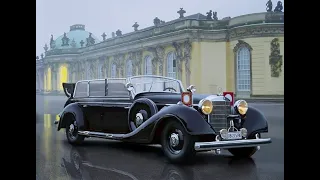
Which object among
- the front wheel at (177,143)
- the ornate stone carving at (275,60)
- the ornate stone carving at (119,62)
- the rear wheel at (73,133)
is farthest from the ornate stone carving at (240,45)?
the rear wheel at (73,133)

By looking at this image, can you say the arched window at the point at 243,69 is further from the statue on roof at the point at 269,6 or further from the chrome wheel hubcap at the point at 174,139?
the chrome wheel hubcap at the point at 174,139

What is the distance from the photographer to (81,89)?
4.56 metres

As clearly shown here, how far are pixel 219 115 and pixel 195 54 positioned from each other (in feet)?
2.66

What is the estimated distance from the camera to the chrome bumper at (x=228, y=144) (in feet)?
11.3

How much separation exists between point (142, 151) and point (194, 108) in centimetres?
85

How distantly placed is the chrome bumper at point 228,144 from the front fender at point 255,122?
131mm

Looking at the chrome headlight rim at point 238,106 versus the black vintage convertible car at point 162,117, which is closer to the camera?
the black vintage convertible car at point 162,117

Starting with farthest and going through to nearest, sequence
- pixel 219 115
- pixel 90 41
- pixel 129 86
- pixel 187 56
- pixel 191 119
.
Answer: pixel 90 41, pixel 129 86, pixel 187 56, pixel 219 115, pixel 191 119

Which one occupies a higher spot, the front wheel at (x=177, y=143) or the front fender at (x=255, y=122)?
the front fender at (x=255, y=122)

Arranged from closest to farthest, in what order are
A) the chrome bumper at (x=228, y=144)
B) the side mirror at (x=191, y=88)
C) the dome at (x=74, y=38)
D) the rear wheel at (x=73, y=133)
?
the chrome bumper at (x=228, y=144), the side mirror at (x=191, y=88), the dome at (x=74, y=38), the rear wheel at (x=73, y=133)

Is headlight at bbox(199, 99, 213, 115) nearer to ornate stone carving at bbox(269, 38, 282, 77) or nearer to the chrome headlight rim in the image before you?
the chrome headlight rim

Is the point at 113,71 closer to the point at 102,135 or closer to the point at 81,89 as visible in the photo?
the point at 81,89

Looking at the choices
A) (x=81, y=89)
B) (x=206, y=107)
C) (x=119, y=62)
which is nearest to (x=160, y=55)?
(x=119, y=62)

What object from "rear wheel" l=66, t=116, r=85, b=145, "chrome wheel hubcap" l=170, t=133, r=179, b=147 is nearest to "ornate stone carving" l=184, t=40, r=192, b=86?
"chrome wheel hubcap" l=170, t=133, r=179, b=147
